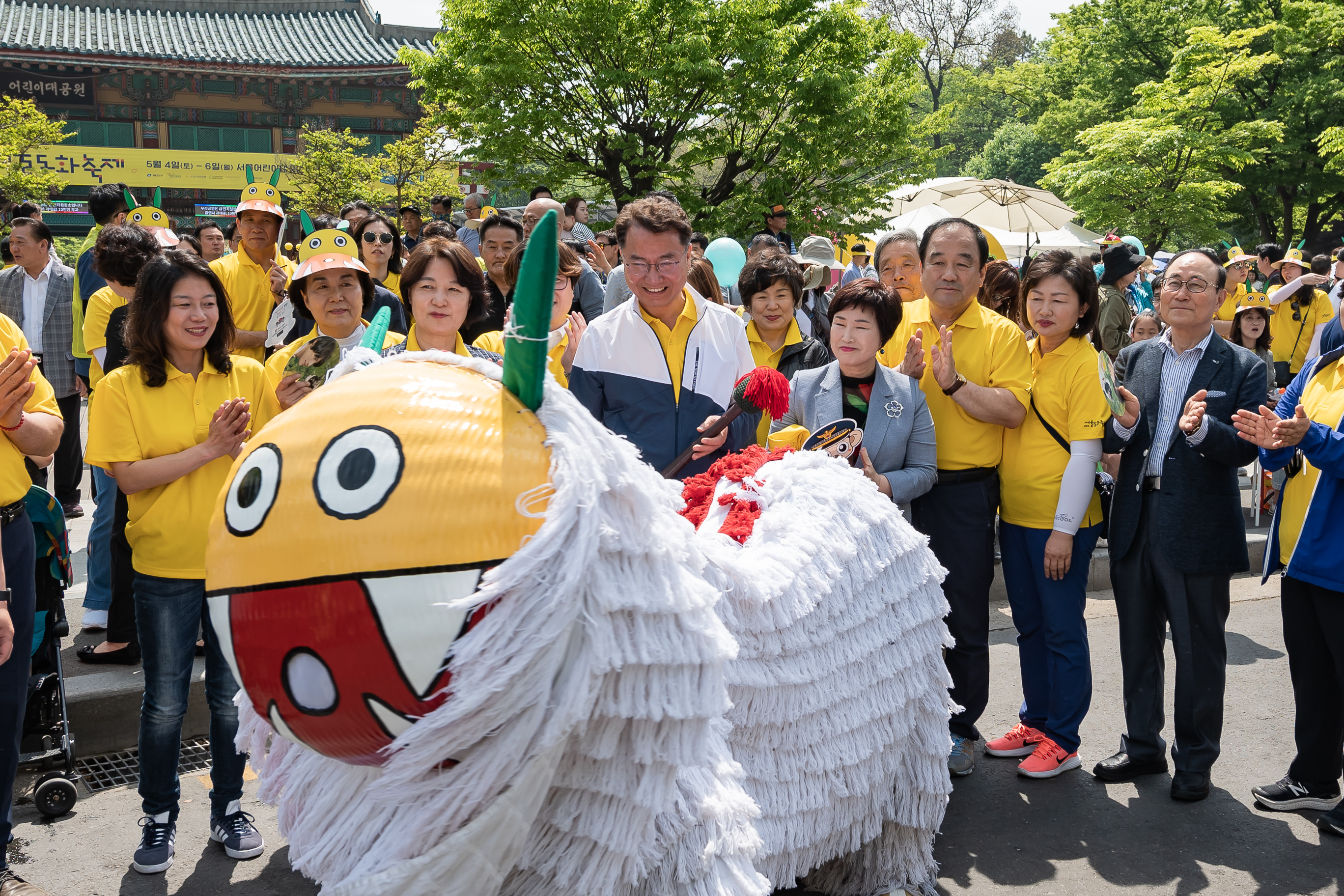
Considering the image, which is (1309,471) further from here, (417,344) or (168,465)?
(168,465)

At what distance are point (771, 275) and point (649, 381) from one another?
43.6 inches

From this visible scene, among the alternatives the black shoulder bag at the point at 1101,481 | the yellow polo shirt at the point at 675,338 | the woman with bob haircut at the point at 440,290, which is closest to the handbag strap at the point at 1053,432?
the black shoulder bag at the point at 1101,481

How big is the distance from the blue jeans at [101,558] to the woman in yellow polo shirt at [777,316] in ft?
9.57

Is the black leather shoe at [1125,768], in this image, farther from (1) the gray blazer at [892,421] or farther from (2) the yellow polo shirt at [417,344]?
(2) the yellow polo shirt at [417,344]

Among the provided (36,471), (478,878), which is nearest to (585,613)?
(478,878)

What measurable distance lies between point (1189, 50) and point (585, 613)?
20.3 metres

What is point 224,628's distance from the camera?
1.58 meters

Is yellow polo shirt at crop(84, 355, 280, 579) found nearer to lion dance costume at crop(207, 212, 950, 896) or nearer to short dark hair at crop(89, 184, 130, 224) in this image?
lion dance costume at crop(207, 212, 950, 896)

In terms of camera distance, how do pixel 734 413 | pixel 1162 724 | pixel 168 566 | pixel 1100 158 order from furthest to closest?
1. pixel 1100 158
2. pixel 1162 724
3. pixel 168 566
4. pixel 734 413

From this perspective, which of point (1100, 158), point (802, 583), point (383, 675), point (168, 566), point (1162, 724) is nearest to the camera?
point (383, 675)

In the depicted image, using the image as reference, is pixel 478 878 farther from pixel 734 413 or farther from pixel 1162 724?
pixel 1162 724

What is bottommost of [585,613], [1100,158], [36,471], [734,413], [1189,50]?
[36,471]

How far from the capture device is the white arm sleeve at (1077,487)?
12.1 ft

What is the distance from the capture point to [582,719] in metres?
1.51
